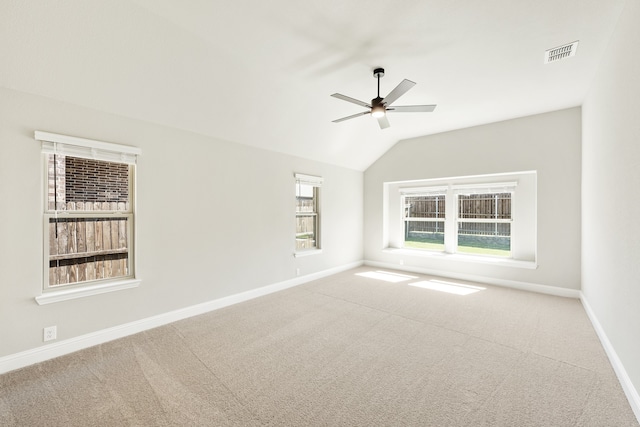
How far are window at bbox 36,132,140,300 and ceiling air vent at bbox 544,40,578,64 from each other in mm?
4606

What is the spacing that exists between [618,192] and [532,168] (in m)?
2.52

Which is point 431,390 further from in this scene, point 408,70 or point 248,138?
point 248,138

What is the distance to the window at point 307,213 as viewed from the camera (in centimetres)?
521

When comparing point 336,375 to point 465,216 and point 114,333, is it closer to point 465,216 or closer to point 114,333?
point 114,333

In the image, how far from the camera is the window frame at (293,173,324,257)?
5062 millimetres

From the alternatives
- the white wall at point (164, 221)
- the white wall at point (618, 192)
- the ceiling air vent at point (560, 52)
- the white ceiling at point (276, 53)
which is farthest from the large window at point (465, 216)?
the ceiling air vent at point (560, 52)

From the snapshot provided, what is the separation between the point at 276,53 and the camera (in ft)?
9.27

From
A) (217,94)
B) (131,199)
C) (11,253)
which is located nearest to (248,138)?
(217,94)

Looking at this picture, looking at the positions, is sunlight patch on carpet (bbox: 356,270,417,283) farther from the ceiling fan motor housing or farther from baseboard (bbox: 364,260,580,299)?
the ceiling fan motor housing

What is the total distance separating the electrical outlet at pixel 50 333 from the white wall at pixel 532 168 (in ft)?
18.9

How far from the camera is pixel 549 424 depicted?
1756 mm

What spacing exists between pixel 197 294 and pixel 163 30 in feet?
9.92

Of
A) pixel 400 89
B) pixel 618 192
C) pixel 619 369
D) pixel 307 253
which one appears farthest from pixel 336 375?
pixel 307 253

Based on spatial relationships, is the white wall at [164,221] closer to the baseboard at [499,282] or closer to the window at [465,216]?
the baseboard at [499,282]
